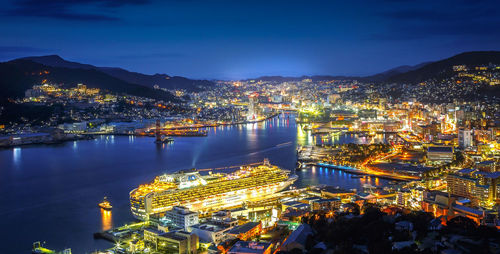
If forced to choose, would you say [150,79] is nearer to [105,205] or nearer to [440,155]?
[440,155]

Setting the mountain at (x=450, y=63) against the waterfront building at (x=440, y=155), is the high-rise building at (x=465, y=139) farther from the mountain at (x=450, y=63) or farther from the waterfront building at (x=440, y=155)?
the mountain at (x=450, y=63)

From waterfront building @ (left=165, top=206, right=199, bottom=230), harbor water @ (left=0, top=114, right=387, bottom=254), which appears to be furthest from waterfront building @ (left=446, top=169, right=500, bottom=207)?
waterfront building @ (left=165, top=206, right=199, bottom=230)

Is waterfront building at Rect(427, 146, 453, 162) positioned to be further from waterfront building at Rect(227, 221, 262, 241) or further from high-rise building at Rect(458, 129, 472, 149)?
waterfront building at Rect(227, 221, 262, 241)

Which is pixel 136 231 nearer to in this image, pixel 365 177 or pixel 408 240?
pixel 408 240

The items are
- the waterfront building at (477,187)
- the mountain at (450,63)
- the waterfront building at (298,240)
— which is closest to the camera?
the waterfront building at (298,240)

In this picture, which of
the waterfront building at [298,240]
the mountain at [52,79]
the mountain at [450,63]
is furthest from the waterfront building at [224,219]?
the mountain at [450,63]

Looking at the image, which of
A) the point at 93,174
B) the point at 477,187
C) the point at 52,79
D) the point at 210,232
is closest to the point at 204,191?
the point at 210,232
